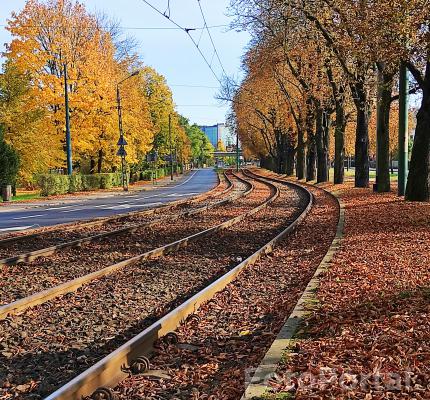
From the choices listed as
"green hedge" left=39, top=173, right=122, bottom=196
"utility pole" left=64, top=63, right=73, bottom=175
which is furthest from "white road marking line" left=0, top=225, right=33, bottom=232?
"utility pole" left=64, top=63, right=73, bottom=175

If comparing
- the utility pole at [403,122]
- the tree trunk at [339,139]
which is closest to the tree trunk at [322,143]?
the tree trunk at [339,139]

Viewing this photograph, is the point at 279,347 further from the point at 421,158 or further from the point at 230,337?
the point at 421,158

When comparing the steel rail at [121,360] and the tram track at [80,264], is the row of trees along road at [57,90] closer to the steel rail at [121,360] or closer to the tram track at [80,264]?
the tram track at [80,264]

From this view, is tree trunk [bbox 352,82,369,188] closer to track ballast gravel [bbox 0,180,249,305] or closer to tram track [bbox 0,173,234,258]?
tram track [bbox 0,173,234,258]

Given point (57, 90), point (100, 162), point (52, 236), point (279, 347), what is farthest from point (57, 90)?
point (279, 347)

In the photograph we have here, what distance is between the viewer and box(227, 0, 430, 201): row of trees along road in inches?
545

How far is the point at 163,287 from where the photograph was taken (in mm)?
7906

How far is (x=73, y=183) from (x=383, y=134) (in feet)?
67.3

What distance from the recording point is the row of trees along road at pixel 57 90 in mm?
34000

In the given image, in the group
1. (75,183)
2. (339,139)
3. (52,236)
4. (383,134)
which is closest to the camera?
(52,236)

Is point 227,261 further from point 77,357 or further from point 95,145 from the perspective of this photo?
point 95,145

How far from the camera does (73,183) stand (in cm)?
3466

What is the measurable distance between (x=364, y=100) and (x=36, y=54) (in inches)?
847

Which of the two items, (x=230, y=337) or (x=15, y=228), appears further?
(x=15, y=228)
